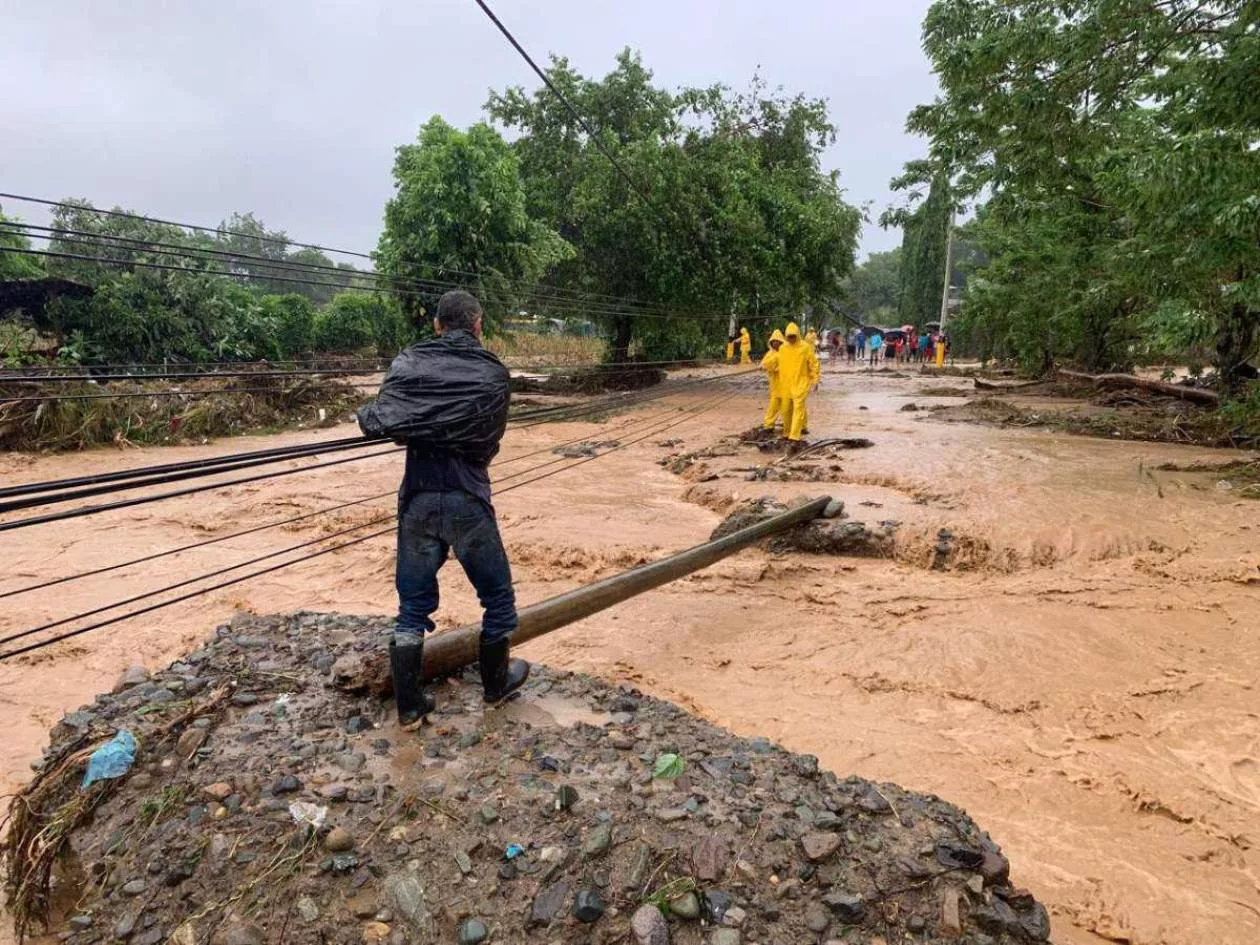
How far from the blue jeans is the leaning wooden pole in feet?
0.80

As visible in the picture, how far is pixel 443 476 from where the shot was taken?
9.60 ft

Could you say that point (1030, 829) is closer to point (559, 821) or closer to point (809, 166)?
point (559, 821)

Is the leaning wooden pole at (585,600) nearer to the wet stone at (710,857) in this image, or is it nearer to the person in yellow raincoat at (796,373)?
the wet stone at (710,857)

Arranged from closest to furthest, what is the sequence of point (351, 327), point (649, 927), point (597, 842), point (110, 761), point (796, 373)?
point (649, 927) → point (597, 842) → point (110, 761) → point (796, 373) → point (351, 327)

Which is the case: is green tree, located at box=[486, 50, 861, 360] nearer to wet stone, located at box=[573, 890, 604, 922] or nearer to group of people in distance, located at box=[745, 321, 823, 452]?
group of people in distance, located at box=[745, 321, 823, 452]

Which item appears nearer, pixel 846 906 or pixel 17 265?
pixel 846 906

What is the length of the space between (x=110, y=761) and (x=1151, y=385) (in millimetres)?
17455

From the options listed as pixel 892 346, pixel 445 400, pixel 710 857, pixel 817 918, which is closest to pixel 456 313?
pixel 445 400

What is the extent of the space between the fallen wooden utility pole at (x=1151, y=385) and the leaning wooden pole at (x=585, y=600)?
1059cm

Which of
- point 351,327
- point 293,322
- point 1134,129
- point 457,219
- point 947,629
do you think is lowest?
point 947,629

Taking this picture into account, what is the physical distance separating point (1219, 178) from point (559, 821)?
25.1 ft

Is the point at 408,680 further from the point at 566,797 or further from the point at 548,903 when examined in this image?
the point at 548,903

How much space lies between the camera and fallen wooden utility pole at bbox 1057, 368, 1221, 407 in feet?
41.9

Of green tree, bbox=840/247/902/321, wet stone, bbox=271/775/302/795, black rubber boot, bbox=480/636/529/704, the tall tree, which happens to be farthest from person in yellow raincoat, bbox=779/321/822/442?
green tree, bbox=840/247/902/321
